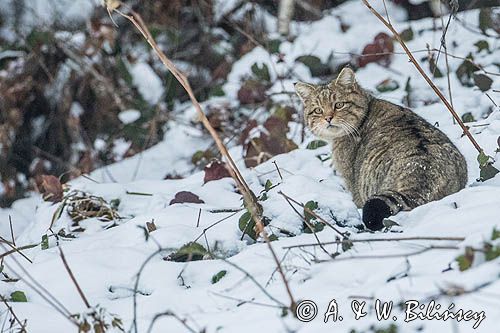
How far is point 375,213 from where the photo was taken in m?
3.85

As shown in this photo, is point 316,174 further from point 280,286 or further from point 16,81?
point 16,81

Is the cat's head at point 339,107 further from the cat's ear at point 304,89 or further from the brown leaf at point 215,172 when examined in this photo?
the brown leaf at point 215,172

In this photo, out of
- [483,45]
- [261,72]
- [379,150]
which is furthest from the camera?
[261,72]

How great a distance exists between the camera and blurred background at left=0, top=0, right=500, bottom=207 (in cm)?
828

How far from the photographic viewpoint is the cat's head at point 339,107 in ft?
17.7

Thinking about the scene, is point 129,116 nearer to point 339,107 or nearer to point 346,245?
point 339,107

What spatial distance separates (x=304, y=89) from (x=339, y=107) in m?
0.36

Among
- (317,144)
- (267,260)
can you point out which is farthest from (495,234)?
(317,144)

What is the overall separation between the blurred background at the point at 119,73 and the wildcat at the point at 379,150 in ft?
7.56

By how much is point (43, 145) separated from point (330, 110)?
4.76 m

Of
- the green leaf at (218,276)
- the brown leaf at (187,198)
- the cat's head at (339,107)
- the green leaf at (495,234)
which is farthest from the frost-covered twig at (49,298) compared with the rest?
the cat's head at (339,107)

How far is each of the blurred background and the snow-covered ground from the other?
1.91m

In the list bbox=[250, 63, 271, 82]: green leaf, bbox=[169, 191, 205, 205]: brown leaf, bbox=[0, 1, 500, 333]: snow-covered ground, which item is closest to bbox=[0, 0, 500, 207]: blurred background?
bbox=[250, 63, 271, 82]: green leaf

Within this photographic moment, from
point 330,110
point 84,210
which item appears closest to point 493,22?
point 330,110
